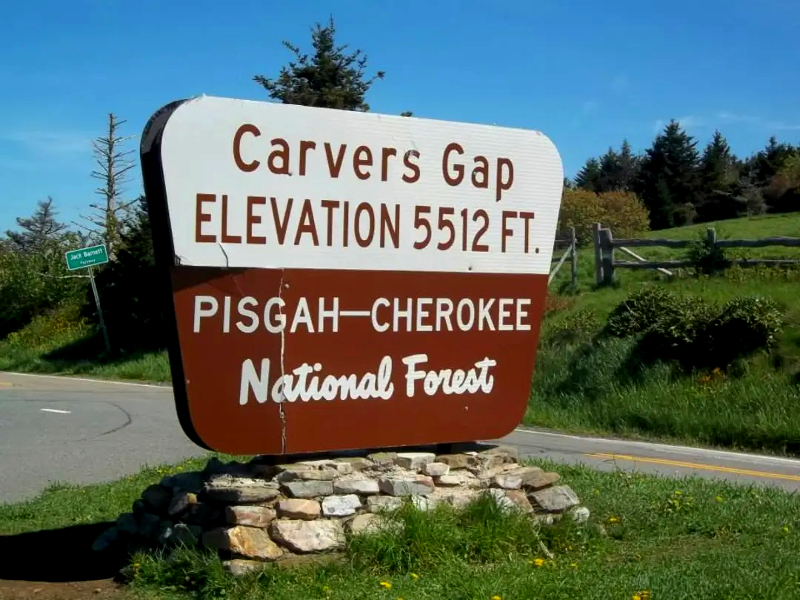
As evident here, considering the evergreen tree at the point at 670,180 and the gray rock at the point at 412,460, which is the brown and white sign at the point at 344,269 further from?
the evergreen tree at the point at 670,180

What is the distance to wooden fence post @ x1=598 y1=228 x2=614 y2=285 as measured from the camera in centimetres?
2477

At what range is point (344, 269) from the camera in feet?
21.3

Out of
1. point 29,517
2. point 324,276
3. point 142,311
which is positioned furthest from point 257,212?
point 142,311

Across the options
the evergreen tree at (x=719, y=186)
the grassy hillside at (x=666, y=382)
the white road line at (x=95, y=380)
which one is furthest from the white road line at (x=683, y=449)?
the evergreen tree at (x=719, y=186)

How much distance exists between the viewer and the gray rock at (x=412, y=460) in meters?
6.56

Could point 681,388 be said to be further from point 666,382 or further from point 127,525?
point 127,525

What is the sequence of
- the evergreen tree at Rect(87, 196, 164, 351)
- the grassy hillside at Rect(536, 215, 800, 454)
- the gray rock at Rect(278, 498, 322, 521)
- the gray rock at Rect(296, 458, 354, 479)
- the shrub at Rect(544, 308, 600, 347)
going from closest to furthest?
the gray rock at Rect(278, 498, 322, 521) → the gray rock at Rect(296, 458, 354, 479) → the grassy hillside at Rect(536, 215, 800, 454) → the shrub at Rect(544, 308, 600, 347) → the evergreen tree at Rect(87, 196, 164, 351)

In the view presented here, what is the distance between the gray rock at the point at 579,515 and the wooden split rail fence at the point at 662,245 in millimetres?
15639

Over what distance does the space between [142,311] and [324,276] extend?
82.6 ft

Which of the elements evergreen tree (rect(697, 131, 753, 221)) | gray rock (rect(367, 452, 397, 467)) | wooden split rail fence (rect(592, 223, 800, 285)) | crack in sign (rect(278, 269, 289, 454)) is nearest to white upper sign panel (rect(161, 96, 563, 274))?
crack in sign (rect(278, 269, 289, 454))

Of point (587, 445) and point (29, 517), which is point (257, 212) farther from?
point (587, 445)

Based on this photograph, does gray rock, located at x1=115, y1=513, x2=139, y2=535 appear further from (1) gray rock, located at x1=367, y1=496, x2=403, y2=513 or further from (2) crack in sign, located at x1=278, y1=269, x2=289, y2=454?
(1) gray rock, located at x1=367, y1=496, x2=403, y2=513

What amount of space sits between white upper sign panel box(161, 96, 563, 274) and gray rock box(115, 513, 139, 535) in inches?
74.5

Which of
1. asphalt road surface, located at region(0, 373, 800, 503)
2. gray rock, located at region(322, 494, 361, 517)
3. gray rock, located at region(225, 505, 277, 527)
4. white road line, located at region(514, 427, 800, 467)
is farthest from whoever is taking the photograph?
white road line, located at region(514, 427, 800, 467)
